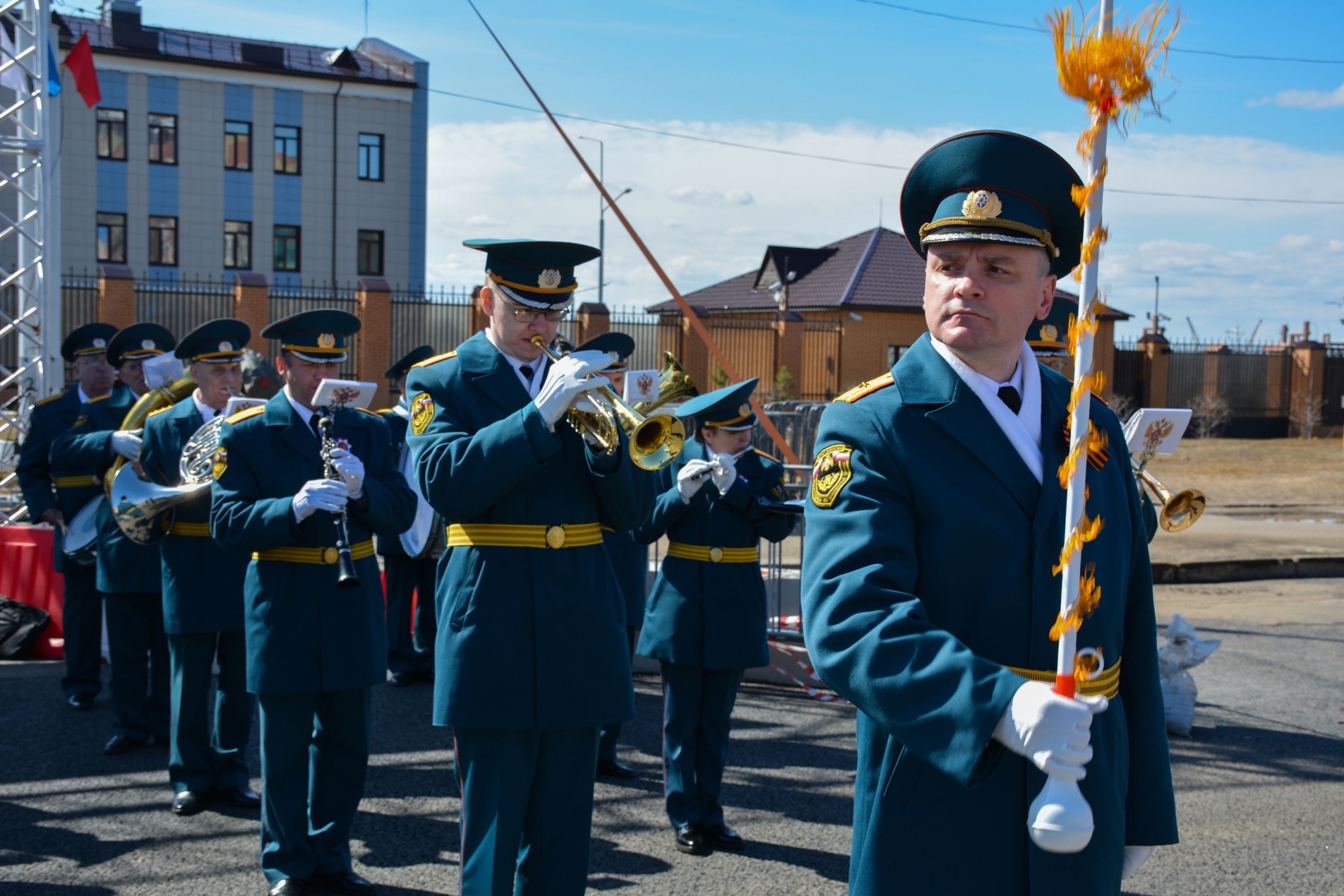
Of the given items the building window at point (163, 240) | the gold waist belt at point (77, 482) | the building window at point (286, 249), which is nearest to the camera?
the gold waist belt at point (77, 482)

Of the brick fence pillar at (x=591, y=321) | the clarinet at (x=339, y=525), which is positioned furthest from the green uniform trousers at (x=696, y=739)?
the brick fence pillar at (x=591, y=321)

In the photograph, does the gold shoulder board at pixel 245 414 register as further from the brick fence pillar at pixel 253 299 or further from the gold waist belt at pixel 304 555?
the brick fence pillar at pixel 253 299

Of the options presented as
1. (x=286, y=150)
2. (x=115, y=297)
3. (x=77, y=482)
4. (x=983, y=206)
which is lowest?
(x=77, y=482)

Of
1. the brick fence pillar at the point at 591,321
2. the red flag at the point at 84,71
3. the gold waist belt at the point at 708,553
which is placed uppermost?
the red flag at the point at 84,71

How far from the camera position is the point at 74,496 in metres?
7.51

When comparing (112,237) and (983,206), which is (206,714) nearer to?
(983,206)

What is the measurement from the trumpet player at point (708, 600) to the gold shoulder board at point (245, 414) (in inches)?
66.9

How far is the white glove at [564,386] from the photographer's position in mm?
3359

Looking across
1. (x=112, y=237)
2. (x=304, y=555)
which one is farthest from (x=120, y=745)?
(x=112, y=237)

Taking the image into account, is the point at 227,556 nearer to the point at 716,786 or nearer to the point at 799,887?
the point at 716,786

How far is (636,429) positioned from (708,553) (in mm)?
2121

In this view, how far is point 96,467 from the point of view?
23.2ft

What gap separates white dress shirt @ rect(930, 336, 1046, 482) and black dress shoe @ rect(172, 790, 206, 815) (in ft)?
14.6

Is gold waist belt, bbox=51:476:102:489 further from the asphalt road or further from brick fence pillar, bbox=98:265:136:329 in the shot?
brick fence pillar, bbox=98:265:136:329
